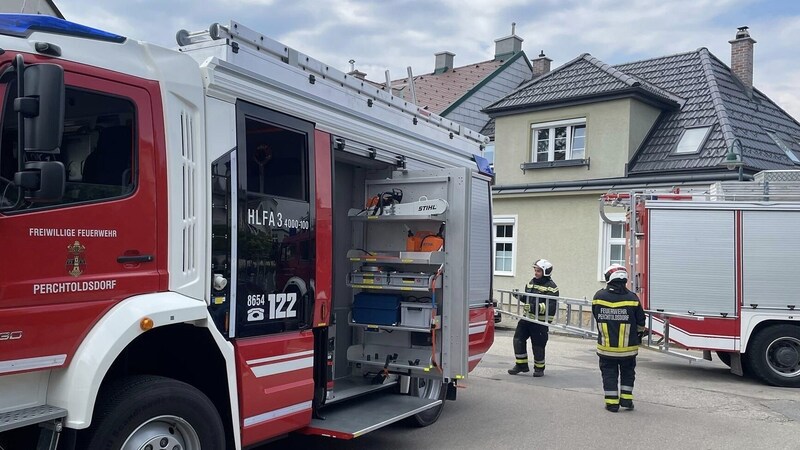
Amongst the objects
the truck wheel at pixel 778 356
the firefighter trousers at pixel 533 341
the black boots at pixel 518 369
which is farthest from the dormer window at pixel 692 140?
the black boots at pixel 518 369

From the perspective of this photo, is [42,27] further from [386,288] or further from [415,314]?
[415,314]

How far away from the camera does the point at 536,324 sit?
405 inches

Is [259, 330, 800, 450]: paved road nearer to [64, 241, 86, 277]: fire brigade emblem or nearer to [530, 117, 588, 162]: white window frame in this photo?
[64, 241, 86, 277]: fire brigade emblem

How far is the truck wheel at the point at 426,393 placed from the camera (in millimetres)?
7066

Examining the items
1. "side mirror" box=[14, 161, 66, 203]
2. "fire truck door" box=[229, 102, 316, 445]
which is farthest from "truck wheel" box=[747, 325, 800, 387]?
"side mirror" box=[14, 161, 66, 203]

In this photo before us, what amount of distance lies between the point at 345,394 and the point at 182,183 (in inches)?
105

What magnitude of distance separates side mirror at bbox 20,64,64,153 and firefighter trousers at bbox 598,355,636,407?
6.64 m

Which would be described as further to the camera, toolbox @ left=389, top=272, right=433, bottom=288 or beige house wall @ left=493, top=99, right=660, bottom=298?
beige house wall @ left=493, top=99, right=660, bottom=298

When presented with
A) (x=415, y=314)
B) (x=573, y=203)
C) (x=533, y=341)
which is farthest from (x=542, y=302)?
(x=573, y=203)

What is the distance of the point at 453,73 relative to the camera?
2744 cm

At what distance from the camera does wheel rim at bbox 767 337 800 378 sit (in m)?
10.1

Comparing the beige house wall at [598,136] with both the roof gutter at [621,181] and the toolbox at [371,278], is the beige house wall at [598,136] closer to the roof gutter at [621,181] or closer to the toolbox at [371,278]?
the roof gutter at [621,181]

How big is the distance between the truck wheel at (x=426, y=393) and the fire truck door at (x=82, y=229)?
3.65m

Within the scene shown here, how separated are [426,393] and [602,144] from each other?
11.8 meters
